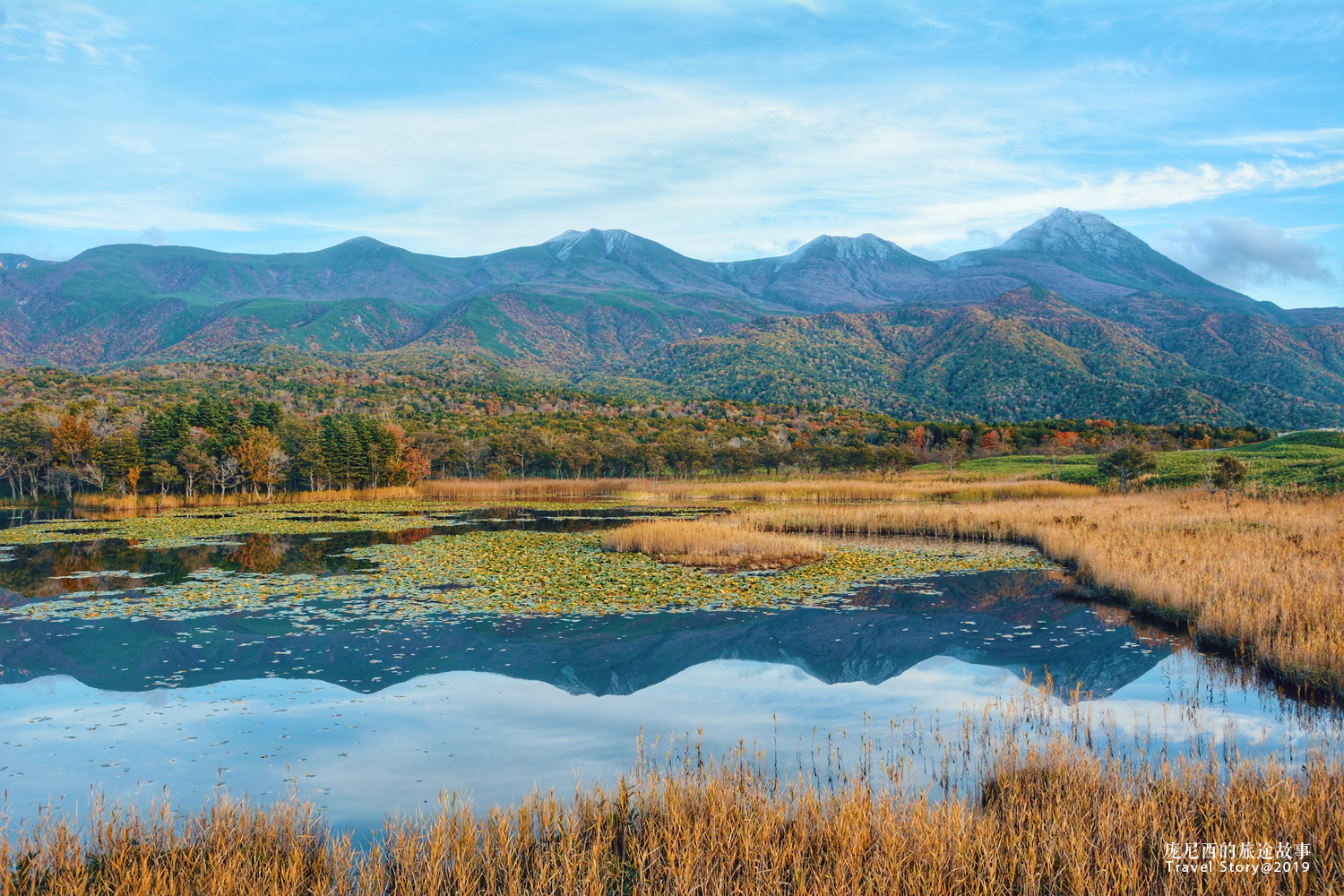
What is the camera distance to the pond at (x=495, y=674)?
35.7ft

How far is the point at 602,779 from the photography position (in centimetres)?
1027

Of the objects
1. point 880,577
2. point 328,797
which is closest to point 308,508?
point 880,577

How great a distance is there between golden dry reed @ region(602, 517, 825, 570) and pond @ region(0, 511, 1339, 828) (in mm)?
3270

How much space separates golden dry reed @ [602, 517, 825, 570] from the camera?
30625 mm

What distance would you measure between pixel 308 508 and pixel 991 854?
2576 inches

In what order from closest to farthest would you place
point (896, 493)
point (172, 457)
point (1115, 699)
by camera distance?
point (1115, 699), point (896, 493), point (172, 457)

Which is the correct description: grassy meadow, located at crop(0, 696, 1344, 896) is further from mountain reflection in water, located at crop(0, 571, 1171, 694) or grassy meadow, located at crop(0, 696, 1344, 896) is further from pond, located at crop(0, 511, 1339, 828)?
mountain reflection in water, located at crop(0, 571, 1171, 694)

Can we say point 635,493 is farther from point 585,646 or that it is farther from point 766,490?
point 585,646

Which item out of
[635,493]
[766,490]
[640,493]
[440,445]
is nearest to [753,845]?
[766,490]

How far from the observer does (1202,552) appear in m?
23.7

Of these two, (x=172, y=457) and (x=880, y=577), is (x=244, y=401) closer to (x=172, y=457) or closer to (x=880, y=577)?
(x=172, y=457)

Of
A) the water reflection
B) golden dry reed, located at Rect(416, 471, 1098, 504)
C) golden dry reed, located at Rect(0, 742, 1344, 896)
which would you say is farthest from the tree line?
golden dry reed, located at Rect(0, 742, 1344, 896)

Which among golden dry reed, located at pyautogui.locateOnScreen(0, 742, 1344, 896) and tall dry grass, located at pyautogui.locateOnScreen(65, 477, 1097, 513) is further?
tall dry grass, located at pyautogui.locateOnScreen(65, 477, 1097, 513)

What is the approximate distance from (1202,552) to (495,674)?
71.4 ft
